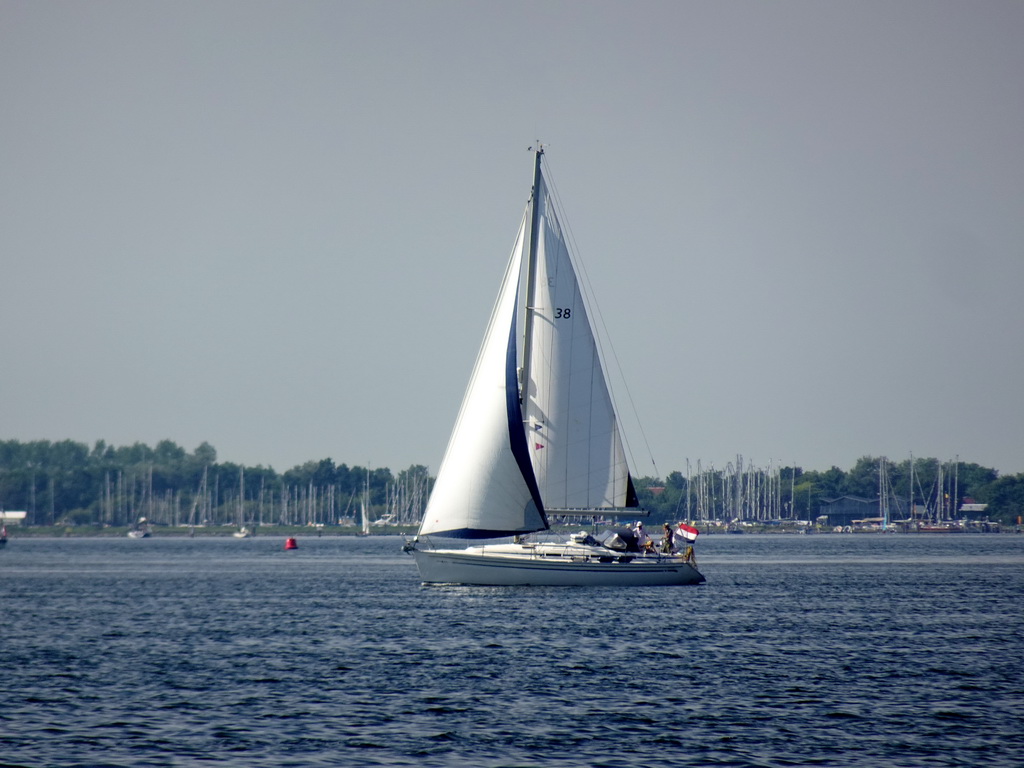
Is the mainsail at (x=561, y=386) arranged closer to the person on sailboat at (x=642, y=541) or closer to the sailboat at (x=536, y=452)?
the sailboat at (x=536, y=452)

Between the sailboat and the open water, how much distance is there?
1631 mm

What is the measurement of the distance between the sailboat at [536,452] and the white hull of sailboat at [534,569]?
0.06 metres

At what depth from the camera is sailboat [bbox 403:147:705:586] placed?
6241cm

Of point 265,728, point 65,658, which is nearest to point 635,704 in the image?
point 265,728

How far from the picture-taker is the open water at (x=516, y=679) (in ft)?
88.4

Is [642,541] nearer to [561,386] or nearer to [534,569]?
[534,569]

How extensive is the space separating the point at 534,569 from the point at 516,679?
25.5m

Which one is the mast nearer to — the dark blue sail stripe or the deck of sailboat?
the dark blue sail stripe

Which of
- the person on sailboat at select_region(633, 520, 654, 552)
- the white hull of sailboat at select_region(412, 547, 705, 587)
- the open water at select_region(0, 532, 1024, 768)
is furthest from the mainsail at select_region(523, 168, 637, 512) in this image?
the open water at select_region(0, 532, 1024, 768)

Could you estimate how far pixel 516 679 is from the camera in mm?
36344

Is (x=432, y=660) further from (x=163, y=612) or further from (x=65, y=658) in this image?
(x=163, y=612)

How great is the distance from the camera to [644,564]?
6462 centimetres

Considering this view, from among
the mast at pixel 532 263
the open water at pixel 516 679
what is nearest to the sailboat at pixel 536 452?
the mast at pixel 532 263

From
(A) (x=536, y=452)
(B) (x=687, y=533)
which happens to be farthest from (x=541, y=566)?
(B) (x=687, y=533)
